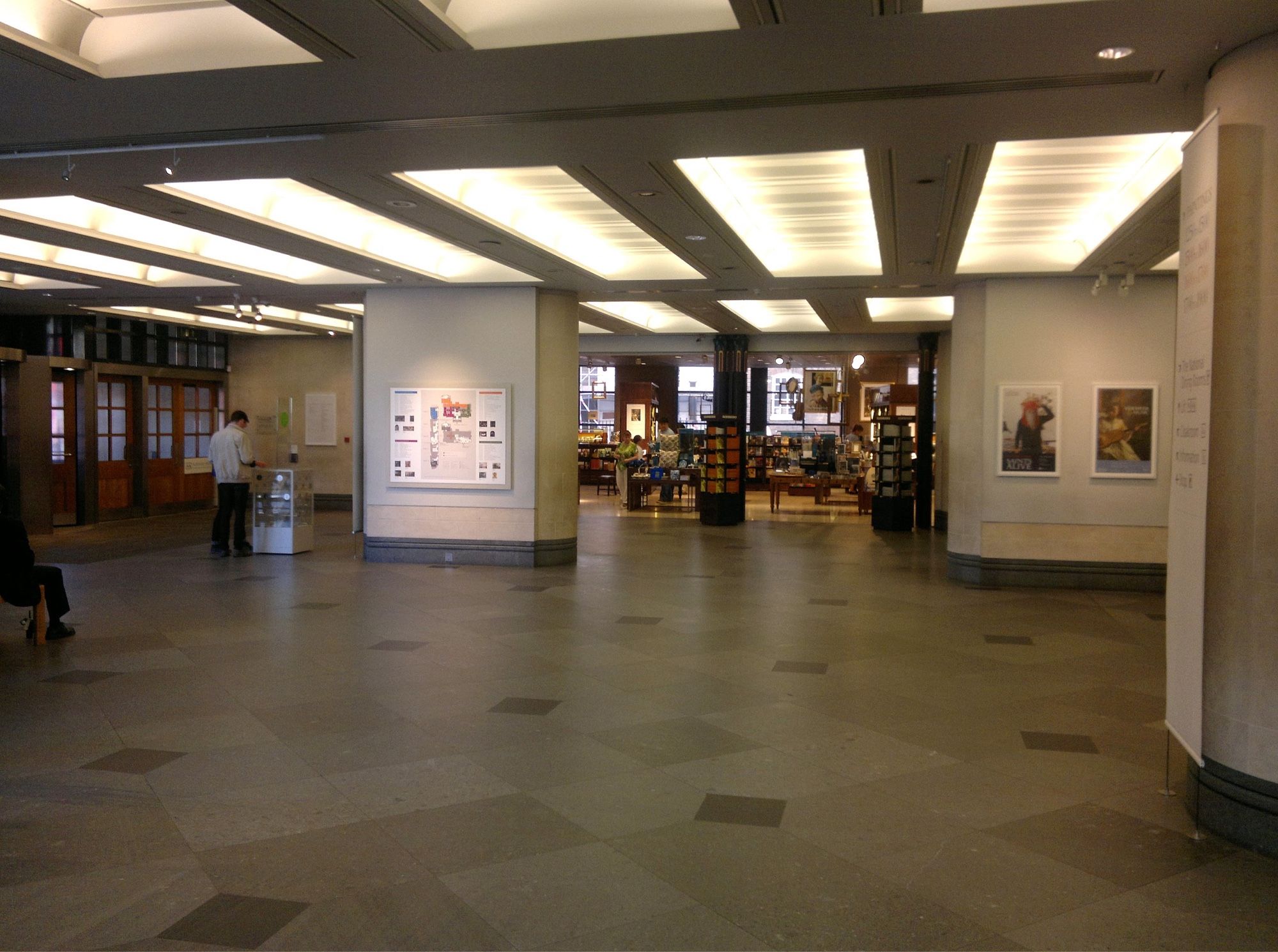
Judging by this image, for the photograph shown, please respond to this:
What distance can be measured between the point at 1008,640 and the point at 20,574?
7.69m

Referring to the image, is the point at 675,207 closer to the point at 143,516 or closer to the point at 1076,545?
the point at 1076,545

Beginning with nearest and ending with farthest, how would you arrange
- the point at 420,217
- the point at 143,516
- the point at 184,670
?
the point at 184,670, the point at 420,217, the point at 143,516

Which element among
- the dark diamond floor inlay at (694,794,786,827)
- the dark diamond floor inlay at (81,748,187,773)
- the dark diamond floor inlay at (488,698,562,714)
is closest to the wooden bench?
the dark diamond floor inlay at (81,748,187,773)

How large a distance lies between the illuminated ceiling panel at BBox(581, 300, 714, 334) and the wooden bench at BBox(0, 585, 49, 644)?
9.02m

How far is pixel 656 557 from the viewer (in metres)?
13.1

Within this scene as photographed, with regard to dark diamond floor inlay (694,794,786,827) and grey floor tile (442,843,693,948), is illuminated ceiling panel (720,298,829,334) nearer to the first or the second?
dark diamond floor inlay (694,794,786,827)

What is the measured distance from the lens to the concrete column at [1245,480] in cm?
397

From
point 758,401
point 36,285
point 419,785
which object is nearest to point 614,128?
point 419,785

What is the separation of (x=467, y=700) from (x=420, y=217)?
4.21 metres

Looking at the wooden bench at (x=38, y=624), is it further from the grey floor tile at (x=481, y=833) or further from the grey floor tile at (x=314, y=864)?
the grey floor tile at (x=481, y=833)

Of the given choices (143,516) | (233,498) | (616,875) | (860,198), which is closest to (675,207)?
(860,198)

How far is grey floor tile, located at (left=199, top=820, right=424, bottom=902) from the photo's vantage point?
354 cm

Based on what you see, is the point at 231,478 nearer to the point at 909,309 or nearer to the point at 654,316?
the point at 654,316

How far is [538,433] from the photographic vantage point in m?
11.9
